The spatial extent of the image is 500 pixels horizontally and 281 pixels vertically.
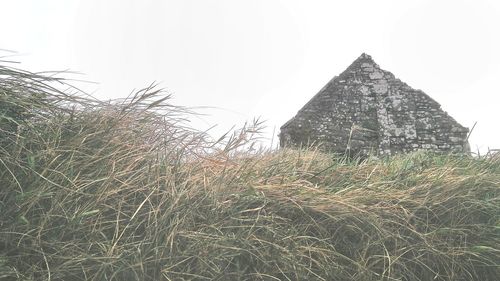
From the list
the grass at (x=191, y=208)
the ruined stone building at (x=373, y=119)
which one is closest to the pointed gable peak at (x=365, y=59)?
the ruined stone building at (x=373, y=119)

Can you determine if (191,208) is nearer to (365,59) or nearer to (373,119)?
(373,119)

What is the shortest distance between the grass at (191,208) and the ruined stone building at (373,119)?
336cm

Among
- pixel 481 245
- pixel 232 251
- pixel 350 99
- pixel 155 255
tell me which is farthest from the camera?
pixel 350 99

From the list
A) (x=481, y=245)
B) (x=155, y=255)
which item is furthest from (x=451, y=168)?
(x=155, y=255)

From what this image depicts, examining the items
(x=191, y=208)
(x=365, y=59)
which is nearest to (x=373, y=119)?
(x=365, y=59)

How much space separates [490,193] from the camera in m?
3.72

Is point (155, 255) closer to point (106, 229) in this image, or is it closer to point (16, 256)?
A: point (106, 229)

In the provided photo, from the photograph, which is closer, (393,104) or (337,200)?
(337,200)

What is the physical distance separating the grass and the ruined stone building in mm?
3358

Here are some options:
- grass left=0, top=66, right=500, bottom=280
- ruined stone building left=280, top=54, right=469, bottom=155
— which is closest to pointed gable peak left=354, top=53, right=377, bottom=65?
ruined stone building left=280, top=54, right=469, bottom=155

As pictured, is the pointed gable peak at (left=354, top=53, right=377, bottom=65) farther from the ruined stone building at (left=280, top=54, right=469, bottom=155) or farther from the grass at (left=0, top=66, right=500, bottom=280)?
the grass at (left=0, top=66, right=500, bottom=280)

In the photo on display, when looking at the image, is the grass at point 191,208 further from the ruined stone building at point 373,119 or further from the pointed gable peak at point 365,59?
the pointed gable peak at point 365,59

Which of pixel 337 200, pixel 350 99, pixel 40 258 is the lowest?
pixel 40 258

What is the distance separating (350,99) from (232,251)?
5080mm
